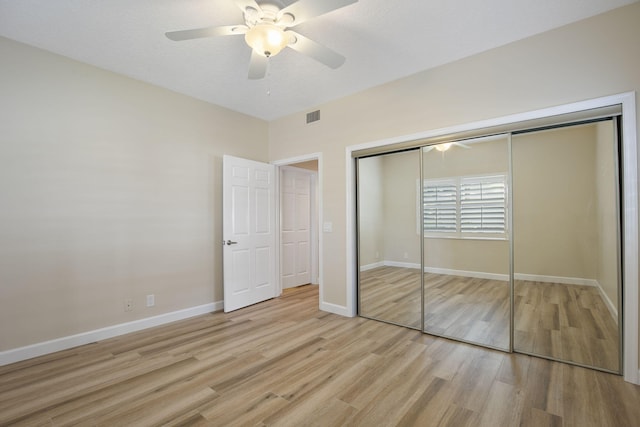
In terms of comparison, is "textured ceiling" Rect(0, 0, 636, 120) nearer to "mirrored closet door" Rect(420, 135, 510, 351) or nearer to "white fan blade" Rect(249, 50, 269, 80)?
"white fan blade" Rect(249, 50, 269, 80)

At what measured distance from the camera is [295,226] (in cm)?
552

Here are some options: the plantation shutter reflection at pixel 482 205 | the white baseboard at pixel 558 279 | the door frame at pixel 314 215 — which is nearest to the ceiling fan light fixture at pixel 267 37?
the door frame at pixel 314 215

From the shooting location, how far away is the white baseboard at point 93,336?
2648 mm

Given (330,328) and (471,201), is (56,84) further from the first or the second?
(471,201)

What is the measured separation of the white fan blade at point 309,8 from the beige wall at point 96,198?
95.1 inches

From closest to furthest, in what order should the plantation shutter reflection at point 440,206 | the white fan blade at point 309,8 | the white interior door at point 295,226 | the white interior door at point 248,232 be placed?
the white fan blade at point 309,8, the plantation shutter reflection at point 440,206, the white interior door at point 248,232, the white interior door at point 295,226

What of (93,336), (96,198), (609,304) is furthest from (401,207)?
(93,336)

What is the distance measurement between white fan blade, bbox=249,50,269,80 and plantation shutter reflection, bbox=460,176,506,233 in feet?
7.71

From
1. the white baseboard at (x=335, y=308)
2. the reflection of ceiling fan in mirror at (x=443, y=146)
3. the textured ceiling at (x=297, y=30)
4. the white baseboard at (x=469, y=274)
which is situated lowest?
the white baseboard at (x=335, y=308)

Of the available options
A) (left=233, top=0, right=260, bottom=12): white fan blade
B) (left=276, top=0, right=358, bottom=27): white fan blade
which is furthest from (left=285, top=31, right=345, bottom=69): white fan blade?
(left=233, top=0, right=260, bottom=12): white fan blade

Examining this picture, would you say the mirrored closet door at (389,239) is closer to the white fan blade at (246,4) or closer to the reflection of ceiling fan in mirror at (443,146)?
the reflection of ceiling fan in mirror at (443,146)

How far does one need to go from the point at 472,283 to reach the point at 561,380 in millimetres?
1082

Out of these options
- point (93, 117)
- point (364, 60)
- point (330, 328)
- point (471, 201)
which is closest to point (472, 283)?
point (471, 201)

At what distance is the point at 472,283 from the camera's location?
10.4ft
